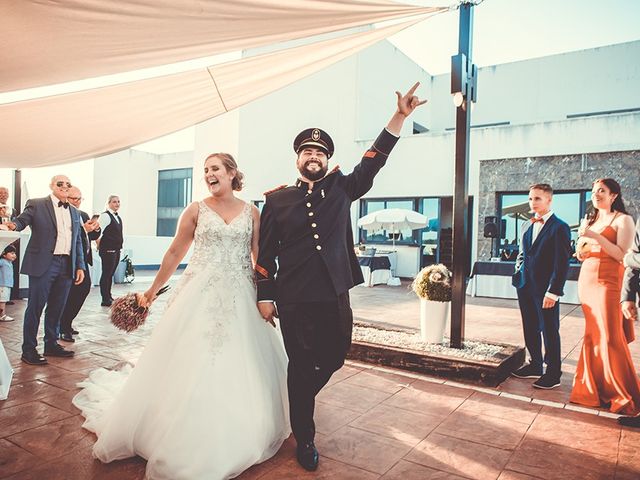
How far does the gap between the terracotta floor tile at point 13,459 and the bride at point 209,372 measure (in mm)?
346

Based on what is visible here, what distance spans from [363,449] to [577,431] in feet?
4.74

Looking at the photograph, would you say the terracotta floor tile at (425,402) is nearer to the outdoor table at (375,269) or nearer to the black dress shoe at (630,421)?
the black dress shoe at (630,421)

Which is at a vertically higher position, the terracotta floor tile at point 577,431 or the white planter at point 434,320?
the white planter at point 434,320

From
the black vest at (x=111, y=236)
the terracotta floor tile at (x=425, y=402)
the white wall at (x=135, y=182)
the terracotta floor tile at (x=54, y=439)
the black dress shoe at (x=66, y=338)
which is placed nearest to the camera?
the terracotta floor tile at (x=54, y=439)

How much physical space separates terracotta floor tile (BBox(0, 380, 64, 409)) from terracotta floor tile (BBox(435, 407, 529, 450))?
2867 millimetres

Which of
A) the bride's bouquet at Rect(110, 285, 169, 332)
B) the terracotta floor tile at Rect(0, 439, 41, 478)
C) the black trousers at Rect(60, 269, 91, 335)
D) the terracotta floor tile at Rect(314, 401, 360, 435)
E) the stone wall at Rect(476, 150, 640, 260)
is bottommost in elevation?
the terracotta floor tile at Rect(314, 401, 360, 435)

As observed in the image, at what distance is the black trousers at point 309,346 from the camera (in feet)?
7.93

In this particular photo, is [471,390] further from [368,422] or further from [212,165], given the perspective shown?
[212,165]

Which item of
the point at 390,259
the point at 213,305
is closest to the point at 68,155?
the point at 213,305

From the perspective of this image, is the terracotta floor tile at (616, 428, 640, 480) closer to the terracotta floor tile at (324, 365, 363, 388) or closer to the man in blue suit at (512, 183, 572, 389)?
the man in blue suit at (512, 183, 572, 389)

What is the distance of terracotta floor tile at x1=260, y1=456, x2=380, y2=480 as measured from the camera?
2.28 meters

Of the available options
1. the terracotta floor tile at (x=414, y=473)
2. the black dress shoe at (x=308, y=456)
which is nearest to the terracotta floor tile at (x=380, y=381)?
the terracotta floor tile at (x=414, y=473)

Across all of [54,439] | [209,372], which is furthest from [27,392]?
[209,372]

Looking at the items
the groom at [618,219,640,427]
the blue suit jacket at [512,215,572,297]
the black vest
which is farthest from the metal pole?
the black vest
